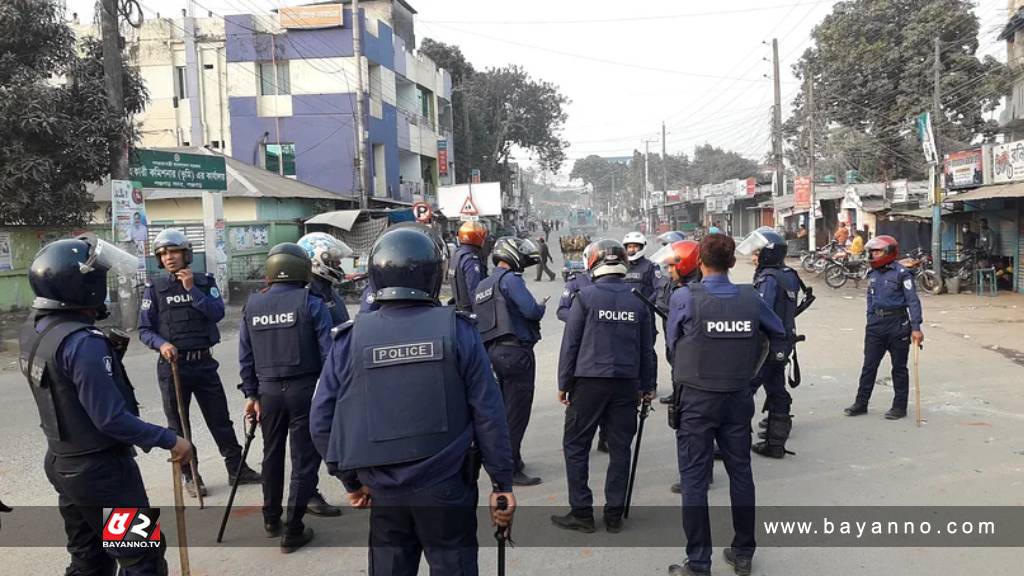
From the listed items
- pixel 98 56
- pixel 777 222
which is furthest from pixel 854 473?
pixel 777 222

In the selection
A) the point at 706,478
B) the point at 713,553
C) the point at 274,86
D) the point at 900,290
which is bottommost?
the point at 713,553

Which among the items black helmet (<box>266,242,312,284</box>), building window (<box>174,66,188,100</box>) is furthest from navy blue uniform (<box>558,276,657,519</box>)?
building window (<box>174,66,188,100</box>)

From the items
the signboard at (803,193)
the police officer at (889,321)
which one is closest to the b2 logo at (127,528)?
the police officer at (889,321)

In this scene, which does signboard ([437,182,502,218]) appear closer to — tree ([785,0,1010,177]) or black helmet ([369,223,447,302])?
tree ([785,0,1010,177])

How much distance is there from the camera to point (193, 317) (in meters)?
5.26

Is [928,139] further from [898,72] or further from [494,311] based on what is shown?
[494,311]

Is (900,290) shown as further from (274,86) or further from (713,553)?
(274,86)

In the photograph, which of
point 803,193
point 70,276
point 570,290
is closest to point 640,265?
point 570,290

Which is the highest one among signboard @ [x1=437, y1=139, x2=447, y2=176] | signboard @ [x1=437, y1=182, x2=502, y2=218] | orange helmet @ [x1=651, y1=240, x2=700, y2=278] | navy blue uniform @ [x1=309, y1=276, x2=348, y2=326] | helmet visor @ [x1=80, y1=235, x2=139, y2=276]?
signboard @ [x1=437, y1=139, x2=447, y2=176]

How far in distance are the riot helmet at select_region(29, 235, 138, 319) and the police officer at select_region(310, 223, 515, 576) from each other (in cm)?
124

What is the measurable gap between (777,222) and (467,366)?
35869 millimetres

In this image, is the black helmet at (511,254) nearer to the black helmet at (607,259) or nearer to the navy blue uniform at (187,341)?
the black helmet at (607,259)

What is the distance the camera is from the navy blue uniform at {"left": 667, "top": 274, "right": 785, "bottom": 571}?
154 inches

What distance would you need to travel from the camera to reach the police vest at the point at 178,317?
522 centimetres
